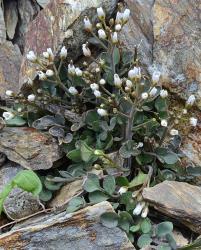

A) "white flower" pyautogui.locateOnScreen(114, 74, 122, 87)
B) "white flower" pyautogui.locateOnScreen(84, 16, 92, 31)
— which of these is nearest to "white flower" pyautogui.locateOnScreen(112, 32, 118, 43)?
"white flower" pyautogui.locateOnScreen(84, 16, 92, 31)

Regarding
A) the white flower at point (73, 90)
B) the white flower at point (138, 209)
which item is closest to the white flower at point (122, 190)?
the white flower at point (138, 209)

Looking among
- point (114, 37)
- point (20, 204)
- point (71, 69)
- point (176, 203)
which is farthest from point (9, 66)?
point (176, 203)

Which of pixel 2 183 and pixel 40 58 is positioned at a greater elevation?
pixel 40 58

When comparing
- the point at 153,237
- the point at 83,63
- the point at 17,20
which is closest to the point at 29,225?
the point at 153,237

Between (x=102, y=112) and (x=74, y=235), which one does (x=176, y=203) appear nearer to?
(x=74, y=235)

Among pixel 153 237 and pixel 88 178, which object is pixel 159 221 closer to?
pixel 153 237

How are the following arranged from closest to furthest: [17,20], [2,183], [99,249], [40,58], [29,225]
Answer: [99,249] < [29,225] < [2,183] < [40,58] < [17,20]
